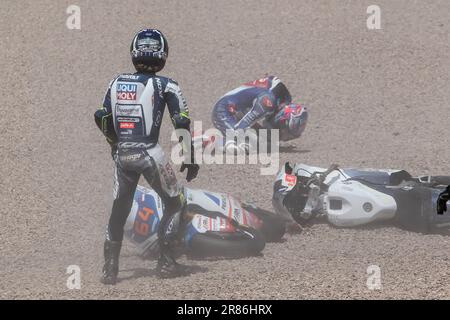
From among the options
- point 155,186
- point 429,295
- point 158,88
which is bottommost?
point 429,295

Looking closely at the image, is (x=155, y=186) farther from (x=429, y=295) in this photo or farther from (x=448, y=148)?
(x=448, y=148)

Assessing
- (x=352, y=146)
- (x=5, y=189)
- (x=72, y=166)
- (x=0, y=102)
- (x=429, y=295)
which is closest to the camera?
(x=429, y=295)

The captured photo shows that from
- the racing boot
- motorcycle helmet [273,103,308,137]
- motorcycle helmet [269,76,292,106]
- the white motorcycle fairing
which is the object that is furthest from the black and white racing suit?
motorcycle helmet [269,76,292,106]

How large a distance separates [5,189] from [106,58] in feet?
27.9

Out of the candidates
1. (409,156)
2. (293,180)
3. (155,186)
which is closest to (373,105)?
(409,156)

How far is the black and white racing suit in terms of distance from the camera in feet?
28.9

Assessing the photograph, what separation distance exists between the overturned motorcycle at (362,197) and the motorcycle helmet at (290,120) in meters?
4.21

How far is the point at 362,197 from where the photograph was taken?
1044 cm

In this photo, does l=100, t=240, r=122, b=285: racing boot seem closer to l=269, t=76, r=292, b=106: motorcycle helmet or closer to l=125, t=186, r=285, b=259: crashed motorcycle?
l=125, t=186, r=285, b=259: crashed motorcycle

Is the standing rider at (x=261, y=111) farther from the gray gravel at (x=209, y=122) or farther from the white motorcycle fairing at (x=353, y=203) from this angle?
the white motorcycle fairing at (x=353, y=203)

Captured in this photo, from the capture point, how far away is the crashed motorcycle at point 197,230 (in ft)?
32.0

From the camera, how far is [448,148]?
1512 centimetres

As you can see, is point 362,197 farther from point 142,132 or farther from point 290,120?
point 290,120

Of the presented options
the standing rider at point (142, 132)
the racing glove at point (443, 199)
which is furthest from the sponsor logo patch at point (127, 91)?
the racing glove at point (443, 199)
